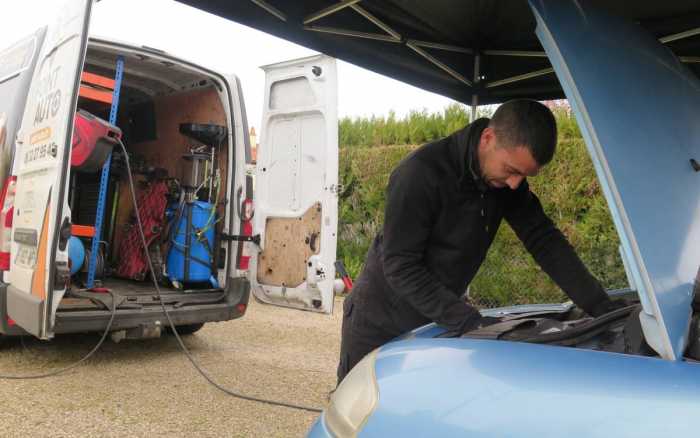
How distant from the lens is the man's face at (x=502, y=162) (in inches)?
76.4

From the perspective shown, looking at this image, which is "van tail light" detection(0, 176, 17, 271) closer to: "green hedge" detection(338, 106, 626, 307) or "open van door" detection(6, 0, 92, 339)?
"open van door" detection(6, 0, 92, 339)

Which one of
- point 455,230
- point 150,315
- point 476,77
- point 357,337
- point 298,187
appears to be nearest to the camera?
point 455,230

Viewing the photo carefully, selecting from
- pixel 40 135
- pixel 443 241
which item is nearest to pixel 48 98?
pixel 40 135

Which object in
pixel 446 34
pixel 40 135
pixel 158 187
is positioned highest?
pixel 446 34

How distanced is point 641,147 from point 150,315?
3.92 meters

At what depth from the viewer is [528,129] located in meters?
1.89

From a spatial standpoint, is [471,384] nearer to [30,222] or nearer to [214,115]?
[30,222]

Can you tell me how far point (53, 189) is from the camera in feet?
12.0

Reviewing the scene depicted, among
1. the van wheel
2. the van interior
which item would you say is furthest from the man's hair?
the van wheel

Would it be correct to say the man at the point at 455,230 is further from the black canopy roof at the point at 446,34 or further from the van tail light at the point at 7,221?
the van tail light at the point at 7,221

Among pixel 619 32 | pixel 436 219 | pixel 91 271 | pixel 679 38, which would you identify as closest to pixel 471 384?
pixel 436 219

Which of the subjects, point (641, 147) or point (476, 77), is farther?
point (476, 77)

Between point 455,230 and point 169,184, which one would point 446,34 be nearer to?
point 455,230

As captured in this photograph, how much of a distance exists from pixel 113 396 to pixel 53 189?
4.72ft
